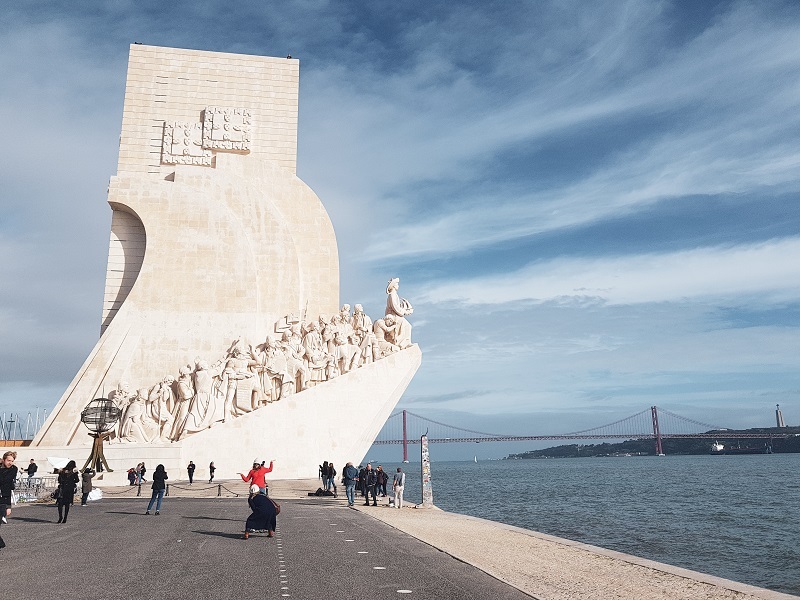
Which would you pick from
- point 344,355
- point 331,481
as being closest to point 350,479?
point 331,481

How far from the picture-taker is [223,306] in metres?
16.8

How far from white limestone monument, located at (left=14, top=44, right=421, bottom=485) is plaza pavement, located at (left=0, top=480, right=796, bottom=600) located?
6.31 meters

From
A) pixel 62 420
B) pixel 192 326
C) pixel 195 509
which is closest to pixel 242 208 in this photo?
pixel 192 326

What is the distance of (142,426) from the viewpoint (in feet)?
46.7

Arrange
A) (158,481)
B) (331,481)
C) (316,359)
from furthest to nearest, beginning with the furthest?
(316,359)
(331,481)
(158,481)

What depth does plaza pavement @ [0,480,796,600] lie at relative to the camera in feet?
13.5

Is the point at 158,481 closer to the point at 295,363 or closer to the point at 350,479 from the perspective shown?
the point at 350,479

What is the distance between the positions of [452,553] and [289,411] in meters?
9.49

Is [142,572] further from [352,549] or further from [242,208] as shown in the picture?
[242,208]

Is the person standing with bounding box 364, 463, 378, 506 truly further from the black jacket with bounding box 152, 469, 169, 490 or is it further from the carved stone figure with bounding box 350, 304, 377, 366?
the carved stone figure with bounding box 350, 304, 377, 366

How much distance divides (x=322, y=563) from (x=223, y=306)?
497 inches

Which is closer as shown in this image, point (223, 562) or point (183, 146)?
point (223, 562)

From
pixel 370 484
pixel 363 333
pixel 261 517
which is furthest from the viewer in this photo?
pixel 363 333

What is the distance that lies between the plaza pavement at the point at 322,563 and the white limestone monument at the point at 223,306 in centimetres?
631
